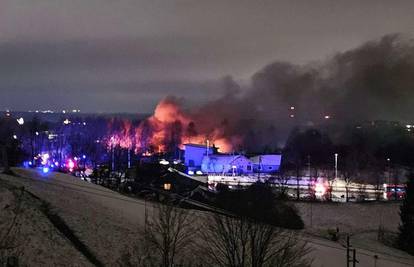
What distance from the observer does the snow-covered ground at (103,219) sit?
54.3 feet

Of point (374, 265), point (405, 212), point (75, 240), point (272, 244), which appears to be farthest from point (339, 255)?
point (75, 240)

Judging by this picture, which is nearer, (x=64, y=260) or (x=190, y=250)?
(x=64, y=260)

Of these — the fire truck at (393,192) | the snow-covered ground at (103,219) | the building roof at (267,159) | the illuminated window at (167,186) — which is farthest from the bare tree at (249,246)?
the building roof at (267,159)

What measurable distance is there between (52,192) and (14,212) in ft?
17.5

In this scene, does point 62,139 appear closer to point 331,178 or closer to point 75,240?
point 331,178

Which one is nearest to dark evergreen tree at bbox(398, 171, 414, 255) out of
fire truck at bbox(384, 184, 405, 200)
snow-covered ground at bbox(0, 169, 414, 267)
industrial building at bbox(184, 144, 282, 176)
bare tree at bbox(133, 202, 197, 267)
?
snow-covered ground at bbox(0, 169, 414, 267)

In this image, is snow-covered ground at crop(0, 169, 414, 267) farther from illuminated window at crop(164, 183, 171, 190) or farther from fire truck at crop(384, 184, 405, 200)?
fire truck at crop(384, 184, 405, 200)

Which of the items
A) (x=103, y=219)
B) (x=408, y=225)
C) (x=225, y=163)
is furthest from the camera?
(x=225, y=163)

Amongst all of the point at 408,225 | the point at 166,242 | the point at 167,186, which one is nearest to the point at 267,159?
the point at 167,186

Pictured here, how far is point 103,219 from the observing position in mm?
18828

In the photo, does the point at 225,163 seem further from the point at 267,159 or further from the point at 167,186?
the point at 167,186

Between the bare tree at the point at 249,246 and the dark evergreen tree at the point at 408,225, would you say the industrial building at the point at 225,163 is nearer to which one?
the dark evergreen tree at the point at 408,225

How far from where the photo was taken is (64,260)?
45.8 ft

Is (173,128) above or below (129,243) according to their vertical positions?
above
